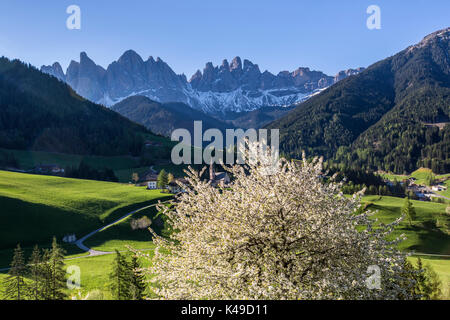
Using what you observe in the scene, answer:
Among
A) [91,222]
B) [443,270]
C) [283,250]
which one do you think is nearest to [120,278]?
[283,250]

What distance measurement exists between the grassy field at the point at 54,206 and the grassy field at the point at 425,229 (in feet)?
235

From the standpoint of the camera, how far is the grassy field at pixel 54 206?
61.6 metres

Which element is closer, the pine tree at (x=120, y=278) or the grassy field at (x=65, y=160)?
the pine tree at (x=120, y=278)

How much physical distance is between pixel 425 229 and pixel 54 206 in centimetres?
9862

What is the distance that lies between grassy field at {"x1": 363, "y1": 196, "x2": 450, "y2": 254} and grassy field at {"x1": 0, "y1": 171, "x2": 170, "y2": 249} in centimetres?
7165

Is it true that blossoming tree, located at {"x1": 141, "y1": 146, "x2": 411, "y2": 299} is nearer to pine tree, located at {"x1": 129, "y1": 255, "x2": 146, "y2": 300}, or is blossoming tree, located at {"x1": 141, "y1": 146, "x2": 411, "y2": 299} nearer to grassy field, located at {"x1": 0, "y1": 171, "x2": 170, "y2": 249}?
pine tree, located at {"x1": 129, "y1": 255, "x2": 146, "y2": 300}

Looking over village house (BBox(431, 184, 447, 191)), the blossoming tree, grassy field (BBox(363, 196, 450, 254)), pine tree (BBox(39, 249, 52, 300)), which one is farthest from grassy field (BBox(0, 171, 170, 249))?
A: village house (BBox(431, 184, 447, 191))

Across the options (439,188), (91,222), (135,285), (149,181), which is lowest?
(91,222)

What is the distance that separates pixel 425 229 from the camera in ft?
245

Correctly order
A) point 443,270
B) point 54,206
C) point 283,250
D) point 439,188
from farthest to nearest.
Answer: point 439,188, point 54,206, point 443,270, point 283,250

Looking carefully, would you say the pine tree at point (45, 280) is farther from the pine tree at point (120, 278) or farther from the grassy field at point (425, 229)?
the grassy field at point (425, 229)

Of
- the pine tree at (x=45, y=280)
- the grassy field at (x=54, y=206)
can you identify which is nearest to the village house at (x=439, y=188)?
the grassy field at (x=54, y=206)

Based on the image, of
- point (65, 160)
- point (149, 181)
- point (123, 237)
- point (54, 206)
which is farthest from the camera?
point (65, 160)

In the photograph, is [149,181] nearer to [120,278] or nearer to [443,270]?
[120,278]
